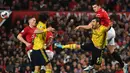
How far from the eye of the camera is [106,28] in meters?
15.5

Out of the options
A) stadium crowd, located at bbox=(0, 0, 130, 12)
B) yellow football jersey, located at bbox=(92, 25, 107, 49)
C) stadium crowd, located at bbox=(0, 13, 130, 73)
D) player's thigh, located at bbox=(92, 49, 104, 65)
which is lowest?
stadium crowd, located at bbox=(0, 13, 130, 73)

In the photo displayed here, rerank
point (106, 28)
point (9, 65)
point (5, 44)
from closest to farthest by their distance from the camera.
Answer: point (106, 28)
point (9, 65)
point (5, 44)

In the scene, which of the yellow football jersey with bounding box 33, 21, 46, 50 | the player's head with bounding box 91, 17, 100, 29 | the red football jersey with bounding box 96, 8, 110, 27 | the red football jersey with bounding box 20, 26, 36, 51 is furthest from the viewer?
the red football jersey with bounding box 20, 26, 36, 51

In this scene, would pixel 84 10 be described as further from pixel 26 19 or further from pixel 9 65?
pixel 9 65

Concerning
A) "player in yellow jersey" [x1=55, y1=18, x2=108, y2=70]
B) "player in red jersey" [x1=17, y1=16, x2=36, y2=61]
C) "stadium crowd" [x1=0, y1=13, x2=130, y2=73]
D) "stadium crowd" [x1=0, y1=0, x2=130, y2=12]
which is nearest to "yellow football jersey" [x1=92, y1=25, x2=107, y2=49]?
"player in yellow jersey" [x1=55, y1=18, x2=108, y2=70]

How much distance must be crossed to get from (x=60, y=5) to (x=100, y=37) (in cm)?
1109

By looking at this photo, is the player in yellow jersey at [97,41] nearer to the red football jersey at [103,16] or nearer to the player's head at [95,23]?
the player's head at [95,23]

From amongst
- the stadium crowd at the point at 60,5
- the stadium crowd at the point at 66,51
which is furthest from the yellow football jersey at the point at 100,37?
the stadium crowd at the point at 60,5

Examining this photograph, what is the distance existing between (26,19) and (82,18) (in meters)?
2.65

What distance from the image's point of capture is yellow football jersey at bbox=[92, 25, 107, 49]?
15688mm

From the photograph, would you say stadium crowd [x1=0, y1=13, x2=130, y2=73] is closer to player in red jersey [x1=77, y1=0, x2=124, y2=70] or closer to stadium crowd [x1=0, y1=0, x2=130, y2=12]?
stadium crowd [x1=0, y1=0, x2=130, y2=12]

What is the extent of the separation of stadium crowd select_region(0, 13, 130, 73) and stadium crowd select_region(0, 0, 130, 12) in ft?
3.30

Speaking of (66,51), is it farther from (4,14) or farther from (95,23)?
(95,23)

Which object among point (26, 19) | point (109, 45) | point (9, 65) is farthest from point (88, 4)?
point (109, 45)
